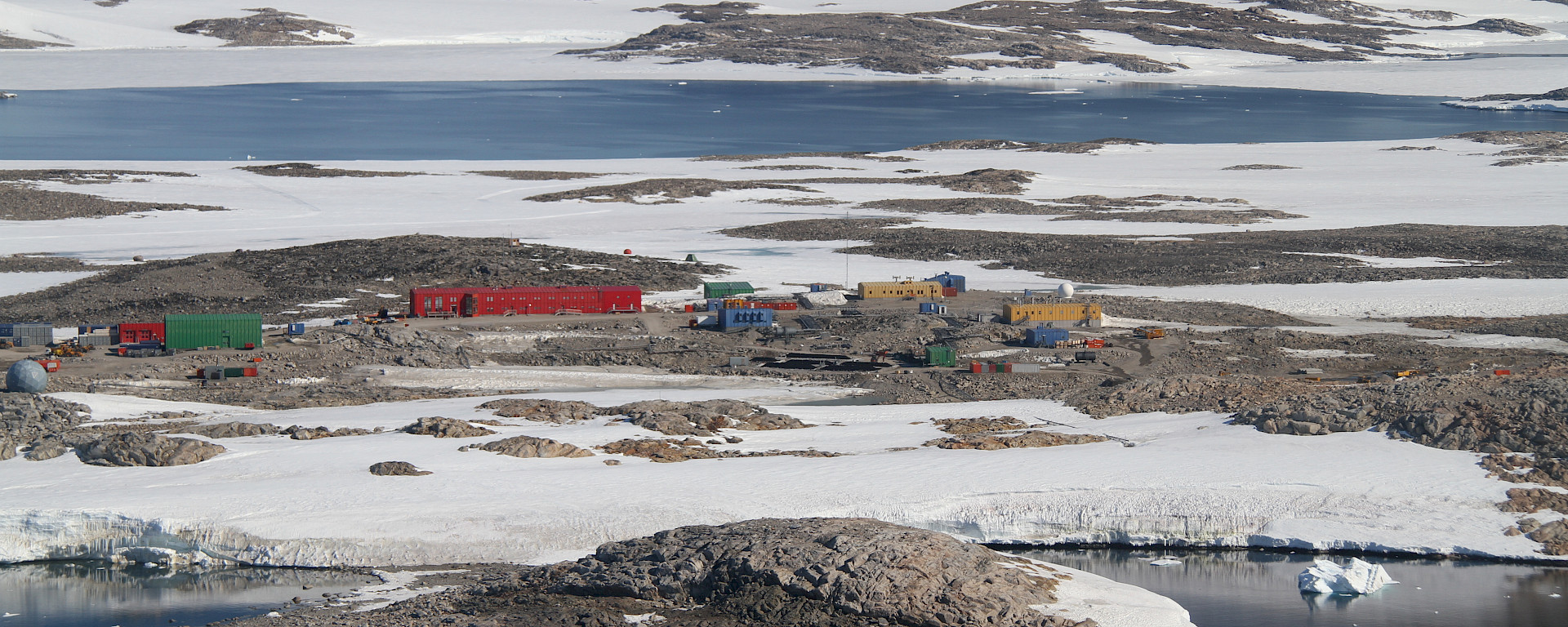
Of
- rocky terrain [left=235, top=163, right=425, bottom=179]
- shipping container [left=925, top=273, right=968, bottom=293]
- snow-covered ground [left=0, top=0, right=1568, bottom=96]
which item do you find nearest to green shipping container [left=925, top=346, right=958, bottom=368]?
shipping container [left=925, top=273, right=968, bottom=293]

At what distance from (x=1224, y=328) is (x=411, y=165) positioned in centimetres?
5966

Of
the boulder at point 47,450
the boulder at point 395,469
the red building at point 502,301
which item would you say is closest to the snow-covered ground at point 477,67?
the red building at point 502,301

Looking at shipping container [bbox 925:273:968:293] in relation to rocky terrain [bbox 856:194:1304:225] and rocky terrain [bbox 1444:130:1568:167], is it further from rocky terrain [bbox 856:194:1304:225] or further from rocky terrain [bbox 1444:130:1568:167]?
rocky terrain [bbox 1444:130:1568:167]

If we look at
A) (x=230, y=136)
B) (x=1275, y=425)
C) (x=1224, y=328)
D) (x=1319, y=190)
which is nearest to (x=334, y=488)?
(x=1275, y=425)

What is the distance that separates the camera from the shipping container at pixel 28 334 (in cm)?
3800

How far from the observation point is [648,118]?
5148 inches

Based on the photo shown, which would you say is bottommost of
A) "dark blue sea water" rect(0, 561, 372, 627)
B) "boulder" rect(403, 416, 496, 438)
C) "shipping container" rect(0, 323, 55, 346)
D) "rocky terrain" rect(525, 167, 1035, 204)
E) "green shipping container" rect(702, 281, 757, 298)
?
"dark blue sea water" rect(0, 561, 372, 627)

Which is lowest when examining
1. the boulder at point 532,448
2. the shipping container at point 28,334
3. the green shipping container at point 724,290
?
the boulder at point 532,448

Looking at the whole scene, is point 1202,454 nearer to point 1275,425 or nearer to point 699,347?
point 1275,425

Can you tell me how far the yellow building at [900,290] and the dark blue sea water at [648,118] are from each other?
53.9 metres

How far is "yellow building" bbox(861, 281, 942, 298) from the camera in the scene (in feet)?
152

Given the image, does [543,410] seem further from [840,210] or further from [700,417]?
[840,210]

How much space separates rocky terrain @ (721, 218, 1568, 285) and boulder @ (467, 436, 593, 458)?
2818 centimetres

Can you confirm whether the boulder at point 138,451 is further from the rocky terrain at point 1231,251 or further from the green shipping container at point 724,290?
the rocky terrain at point 1231,251
